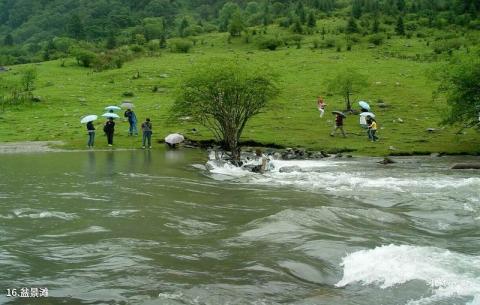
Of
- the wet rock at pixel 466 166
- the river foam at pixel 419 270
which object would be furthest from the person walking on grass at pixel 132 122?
the river foam at pixel 419 270

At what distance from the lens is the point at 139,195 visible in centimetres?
1886

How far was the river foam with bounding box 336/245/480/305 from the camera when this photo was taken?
9328mm

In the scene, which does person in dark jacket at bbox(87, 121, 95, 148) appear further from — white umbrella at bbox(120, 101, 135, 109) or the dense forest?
the dense forest

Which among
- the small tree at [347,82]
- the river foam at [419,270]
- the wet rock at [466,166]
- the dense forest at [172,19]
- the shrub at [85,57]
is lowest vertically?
the wet rock at [466,166]

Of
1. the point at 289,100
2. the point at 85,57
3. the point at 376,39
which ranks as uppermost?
the point at 376,39

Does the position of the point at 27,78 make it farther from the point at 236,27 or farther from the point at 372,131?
the point at 236,27

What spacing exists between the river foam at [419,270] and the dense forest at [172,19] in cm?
6921

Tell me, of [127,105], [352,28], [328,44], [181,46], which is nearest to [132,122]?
[127,105]

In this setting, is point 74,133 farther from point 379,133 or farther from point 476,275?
point 476,275

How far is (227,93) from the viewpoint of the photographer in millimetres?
31422

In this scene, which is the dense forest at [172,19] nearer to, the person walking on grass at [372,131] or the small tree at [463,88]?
the person walking on grass at [372,131]

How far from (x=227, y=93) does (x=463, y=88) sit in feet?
46.4

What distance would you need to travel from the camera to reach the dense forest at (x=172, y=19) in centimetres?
8981

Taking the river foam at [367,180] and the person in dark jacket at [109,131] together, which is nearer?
the river foam at [367,180]
